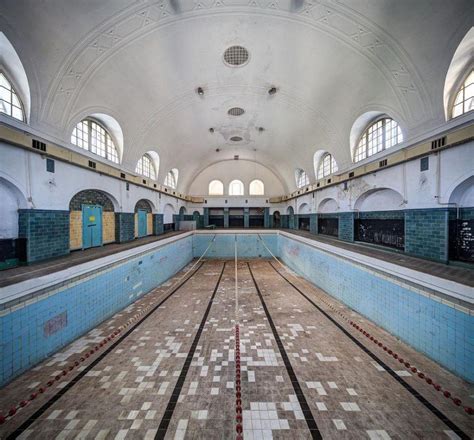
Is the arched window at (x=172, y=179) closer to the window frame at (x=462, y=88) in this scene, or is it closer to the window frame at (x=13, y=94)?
the window frame at (x=13, y=94)

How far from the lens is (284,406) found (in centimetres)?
206

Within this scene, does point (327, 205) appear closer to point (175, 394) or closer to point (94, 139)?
point (175, 394)

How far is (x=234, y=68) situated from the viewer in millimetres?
5910

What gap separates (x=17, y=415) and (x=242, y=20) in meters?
7.53

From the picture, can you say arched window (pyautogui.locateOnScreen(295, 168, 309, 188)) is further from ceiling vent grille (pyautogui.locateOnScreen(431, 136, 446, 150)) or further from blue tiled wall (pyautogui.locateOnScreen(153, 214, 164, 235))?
blue tiled wall (pyautogui.locateOnScreen(153, 214, 164, 235))

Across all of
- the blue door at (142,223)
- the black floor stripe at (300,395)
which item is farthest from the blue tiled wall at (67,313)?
the blue door at (142,223)

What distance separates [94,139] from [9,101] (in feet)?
7.79

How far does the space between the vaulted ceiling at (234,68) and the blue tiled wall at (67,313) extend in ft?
11.9

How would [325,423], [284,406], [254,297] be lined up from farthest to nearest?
[254,297] → [284,406] → [325,423]

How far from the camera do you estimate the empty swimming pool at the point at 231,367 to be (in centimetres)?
188

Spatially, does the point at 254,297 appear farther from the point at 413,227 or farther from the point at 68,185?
the point at 68,185

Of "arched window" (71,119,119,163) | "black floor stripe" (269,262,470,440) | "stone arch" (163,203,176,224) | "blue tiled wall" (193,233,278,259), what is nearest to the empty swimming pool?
"black floor stripe" (269,262,470,440)

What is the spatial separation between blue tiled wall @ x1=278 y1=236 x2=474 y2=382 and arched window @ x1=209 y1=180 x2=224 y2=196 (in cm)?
1168

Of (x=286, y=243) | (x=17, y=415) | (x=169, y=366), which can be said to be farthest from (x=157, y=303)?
(x=286, y=243)
